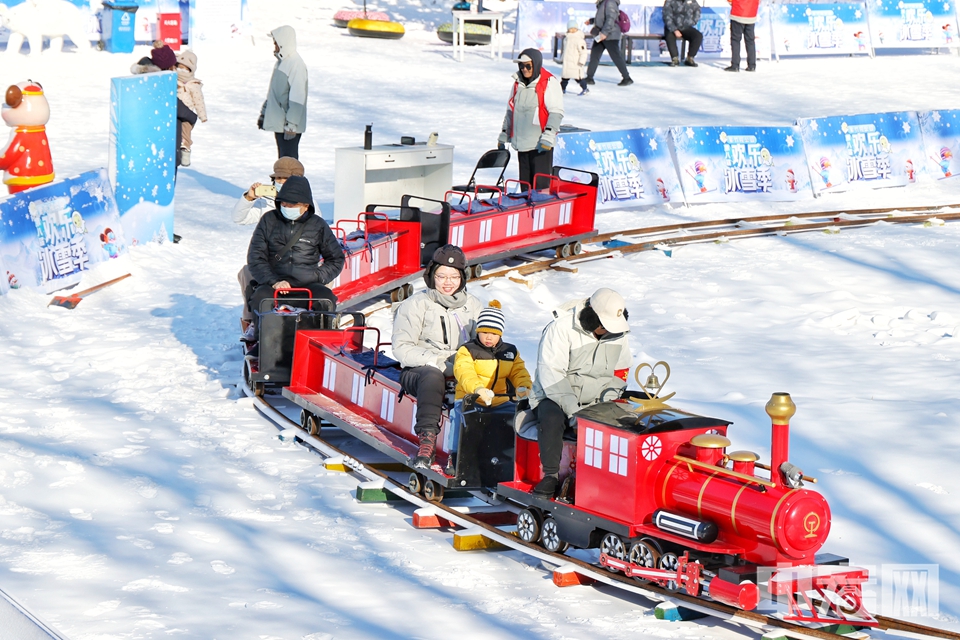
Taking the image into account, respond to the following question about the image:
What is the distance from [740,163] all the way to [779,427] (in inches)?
465

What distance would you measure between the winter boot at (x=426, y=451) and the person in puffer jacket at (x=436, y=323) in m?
0.08

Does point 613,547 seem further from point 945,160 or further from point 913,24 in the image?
point 913,24

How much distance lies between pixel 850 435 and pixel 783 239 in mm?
7071

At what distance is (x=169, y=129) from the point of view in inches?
537

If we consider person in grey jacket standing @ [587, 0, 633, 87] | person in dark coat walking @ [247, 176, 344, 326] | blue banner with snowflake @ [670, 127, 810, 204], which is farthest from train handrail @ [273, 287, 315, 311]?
person in grey jacket standing @ [587, 0, 633, 87]

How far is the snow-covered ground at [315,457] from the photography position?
6.10 meters

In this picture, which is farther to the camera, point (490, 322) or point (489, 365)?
point (489, 365)

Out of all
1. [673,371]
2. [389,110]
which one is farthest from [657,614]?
[389,110]

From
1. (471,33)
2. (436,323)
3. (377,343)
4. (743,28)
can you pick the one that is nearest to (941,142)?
(743,28)

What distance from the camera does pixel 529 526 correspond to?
274 inches

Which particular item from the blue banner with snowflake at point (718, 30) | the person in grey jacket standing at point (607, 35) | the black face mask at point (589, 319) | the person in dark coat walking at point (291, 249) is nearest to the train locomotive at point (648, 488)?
the black face mask at point (589, 319)

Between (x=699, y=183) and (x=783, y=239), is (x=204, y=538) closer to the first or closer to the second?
(x=783, y=239)

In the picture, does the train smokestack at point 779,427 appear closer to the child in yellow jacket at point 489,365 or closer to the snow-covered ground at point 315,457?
the snow-covered ground at point 315,457

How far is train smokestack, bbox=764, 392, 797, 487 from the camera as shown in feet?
18.8
